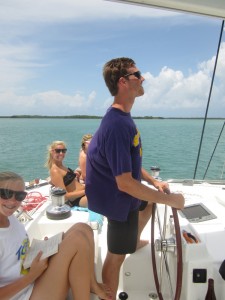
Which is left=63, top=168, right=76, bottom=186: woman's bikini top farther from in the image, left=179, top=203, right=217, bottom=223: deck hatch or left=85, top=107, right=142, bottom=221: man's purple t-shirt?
left=85, top=107, right=142, bottom=221: man's purple t-shirt

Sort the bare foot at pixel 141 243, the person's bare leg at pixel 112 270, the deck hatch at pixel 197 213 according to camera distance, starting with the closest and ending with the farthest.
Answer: the person's bare leg at pixel 112 270 < the bare foot at pixel 141 243 < the deck hatch at pixel 197 213

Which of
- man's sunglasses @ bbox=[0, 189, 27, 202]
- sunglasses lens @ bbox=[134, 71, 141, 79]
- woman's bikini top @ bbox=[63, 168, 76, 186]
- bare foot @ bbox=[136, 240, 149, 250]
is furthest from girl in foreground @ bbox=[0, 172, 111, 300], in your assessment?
woman's bikini top @ bbox=[63, 168, 76, 186]

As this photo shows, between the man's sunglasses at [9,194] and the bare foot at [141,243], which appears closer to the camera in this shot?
the man's sunglasses at [9,194]

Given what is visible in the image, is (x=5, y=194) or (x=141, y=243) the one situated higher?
(x=5, y=194)

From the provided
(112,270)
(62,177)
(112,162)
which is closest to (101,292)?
(112,270)

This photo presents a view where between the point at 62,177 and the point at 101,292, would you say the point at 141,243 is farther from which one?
the point at 62,177

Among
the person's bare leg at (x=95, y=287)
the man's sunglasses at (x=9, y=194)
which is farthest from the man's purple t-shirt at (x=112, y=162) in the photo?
the man's sunglasses at (x=9, y=194)

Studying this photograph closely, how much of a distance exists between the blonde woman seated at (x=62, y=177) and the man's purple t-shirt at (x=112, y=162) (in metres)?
1.57

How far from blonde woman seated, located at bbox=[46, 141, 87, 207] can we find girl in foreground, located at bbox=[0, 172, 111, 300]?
161cm

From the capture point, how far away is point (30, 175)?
1397cm

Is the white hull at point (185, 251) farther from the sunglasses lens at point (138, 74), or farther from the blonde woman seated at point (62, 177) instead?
the sunglasses lens at point (138, 74)

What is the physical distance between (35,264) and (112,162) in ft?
1.74

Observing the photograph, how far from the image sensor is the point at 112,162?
1.34m

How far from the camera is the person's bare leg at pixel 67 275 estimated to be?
1312mm
